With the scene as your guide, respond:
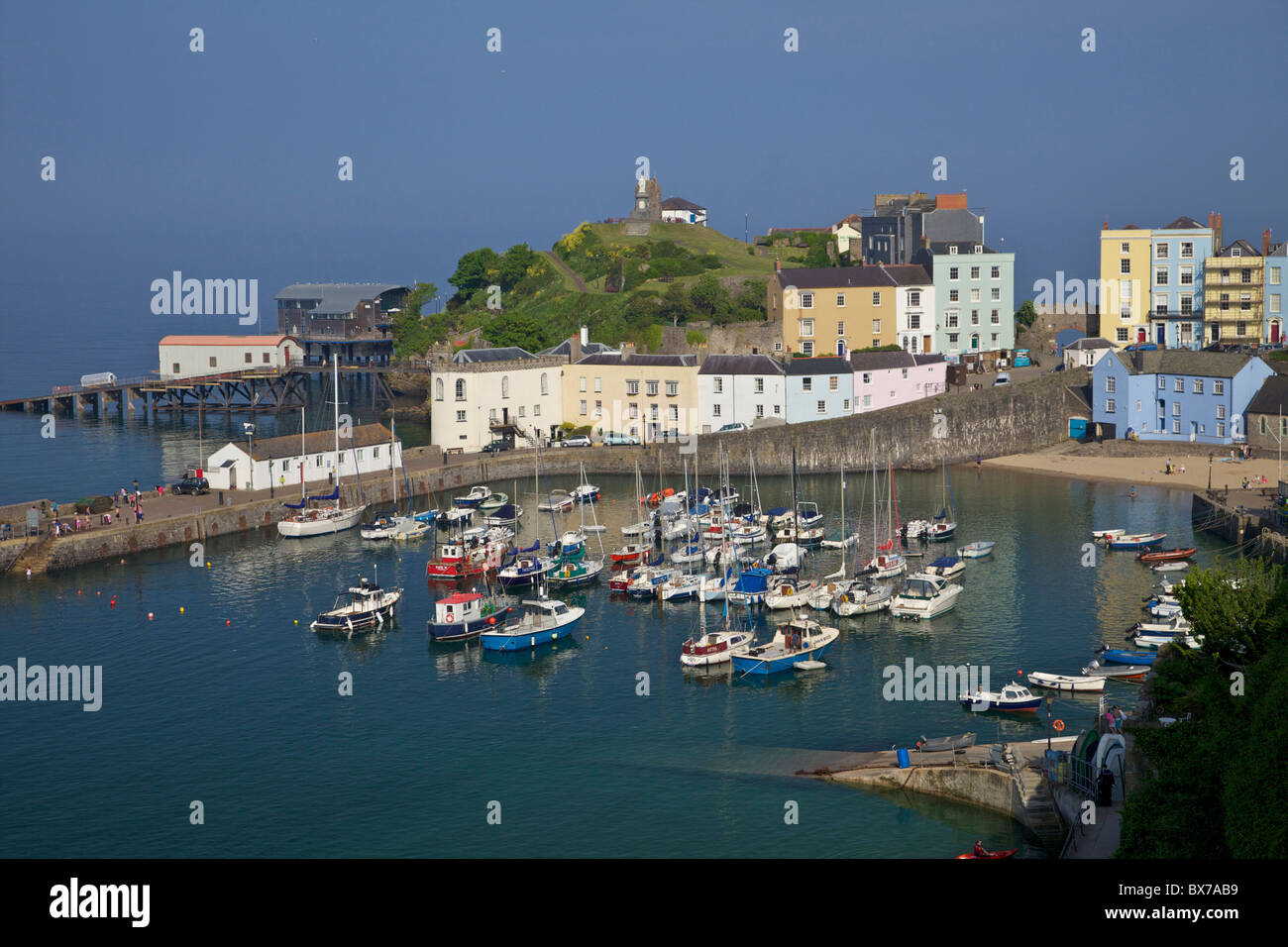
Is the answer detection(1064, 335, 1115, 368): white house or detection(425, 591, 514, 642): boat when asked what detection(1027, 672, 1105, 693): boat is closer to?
detection(425, 591, 514, 642): boat

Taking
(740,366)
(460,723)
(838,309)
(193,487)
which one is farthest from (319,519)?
(838,309)

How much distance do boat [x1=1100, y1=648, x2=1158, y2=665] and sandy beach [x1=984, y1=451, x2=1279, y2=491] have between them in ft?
62.5

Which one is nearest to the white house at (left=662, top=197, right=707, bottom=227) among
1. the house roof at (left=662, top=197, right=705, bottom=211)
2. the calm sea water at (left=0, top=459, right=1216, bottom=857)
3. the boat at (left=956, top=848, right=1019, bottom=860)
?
the house roof at (left=662, top=197, right=705, bottom=211)

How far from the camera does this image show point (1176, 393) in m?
55.6

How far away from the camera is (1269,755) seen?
1511 cm

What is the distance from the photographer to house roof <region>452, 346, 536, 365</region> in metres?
59.0

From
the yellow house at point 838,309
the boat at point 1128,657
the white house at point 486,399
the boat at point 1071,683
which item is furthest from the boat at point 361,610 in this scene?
the yellow house at point 838,309

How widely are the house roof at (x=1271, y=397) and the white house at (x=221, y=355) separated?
54.9m

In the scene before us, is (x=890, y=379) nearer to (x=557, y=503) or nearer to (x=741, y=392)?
(x=741, y=392)

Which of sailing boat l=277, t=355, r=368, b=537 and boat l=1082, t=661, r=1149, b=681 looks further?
sailing boat l=277, t=355, r=368, b=537

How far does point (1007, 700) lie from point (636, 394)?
33.2m

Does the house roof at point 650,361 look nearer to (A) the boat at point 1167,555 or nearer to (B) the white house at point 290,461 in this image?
(B) the white house at point 290,461

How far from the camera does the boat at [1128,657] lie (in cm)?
3038

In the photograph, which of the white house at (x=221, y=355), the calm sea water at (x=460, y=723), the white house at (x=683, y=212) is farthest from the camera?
the white house at (x=683, y=212)
